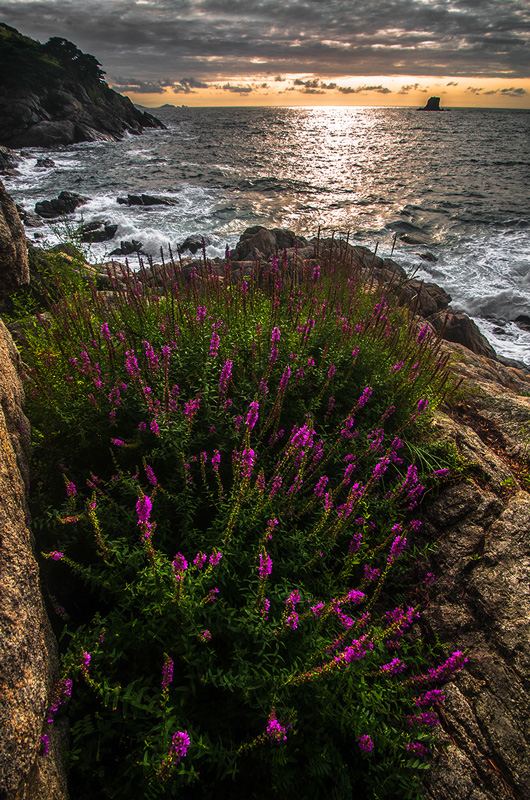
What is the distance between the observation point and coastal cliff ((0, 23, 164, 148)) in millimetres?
61438

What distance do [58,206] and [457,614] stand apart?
120 feet

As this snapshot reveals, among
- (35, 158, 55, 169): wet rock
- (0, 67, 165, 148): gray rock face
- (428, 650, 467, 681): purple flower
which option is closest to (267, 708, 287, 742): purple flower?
(428, 650, 467, 681): purple flower

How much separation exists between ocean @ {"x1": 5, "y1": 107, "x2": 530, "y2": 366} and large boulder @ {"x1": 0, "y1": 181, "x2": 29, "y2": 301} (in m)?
2.94

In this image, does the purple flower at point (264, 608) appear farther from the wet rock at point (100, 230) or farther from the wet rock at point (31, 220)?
the wet rock at point (31, 220)

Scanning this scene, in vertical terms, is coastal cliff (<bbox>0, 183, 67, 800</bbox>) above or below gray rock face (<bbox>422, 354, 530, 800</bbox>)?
above

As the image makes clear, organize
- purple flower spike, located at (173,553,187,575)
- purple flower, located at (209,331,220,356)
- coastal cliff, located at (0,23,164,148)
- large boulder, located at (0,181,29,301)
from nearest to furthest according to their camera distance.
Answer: purple flower spike, located at (173,553,187,575) → purple flower, located at (209,331,220,356) → large boulder, located at (0,181,29,301) → coastal cliff, located at (0,23,164,148)

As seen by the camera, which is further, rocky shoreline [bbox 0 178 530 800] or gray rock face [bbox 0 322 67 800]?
rocky shoreline [bbox 0 178 530 800]

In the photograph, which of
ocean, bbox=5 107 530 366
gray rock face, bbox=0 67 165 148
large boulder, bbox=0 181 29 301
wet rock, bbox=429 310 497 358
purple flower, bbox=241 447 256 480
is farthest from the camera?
gray rock face, bbox=0 67 165 148

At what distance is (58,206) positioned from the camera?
30.7m

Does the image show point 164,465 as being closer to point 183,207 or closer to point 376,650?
point 376,650

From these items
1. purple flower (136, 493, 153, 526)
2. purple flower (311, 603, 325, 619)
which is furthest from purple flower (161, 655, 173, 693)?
purple flower (311, 603, 325, 619)

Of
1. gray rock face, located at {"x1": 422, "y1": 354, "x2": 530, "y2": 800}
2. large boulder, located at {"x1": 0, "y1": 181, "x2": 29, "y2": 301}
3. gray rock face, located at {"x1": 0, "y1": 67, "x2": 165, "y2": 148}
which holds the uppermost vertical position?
gray rock face, located at {"x1": 0, "y1": 67, "x2": 165, "y2": 148}

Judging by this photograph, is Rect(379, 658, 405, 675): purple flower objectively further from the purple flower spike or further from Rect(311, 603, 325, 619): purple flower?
the purple flower spike

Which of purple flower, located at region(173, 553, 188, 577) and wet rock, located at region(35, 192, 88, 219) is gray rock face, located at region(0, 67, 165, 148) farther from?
purple flower, located at region(173, 553, 188, 577)
